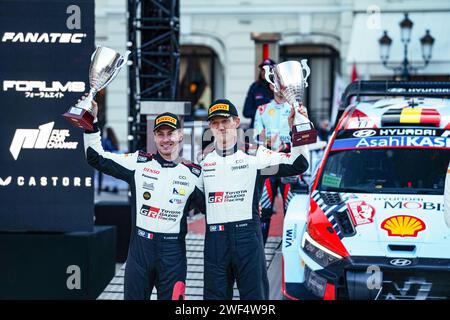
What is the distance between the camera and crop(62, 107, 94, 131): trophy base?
5625 mm

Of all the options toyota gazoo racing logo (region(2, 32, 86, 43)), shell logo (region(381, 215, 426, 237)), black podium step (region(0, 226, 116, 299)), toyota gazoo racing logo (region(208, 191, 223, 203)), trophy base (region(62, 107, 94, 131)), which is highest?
toyota gazoo racing logo (region(2, 32, 86, 43))

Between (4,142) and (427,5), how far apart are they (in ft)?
58.9

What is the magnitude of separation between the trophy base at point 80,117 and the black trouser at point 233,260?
1.05m

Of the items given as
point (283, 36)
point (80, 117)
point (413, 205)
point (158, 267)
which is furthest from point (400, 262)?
point (283, 36)

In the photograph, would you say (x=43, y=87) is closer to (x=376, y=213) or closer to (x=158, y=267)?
(x=158, y=267)

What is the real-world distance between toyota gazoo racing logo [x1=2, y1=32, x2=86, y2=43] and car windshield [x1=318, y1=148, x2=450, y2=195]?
262cm

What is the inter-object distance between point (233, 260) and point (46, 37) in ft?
11.3

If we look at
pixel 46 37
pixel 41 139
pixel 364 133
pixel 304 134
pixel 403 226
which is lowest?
pixel 403 226

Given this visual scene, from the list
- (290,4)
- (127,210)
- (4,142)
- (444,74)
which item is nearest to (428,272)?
(4,142)

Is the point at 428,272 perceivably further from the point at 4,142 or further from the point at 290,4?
the point at 290,4

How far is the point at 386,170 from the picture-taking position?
7375 mm

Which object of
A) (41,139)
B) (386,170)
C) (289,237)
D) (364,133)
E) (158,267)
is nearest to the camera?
(158,267)

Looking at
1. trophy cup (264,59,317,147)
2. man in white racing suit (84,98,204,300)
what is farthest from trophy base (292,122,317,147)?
man in white racing suit (84,98,204,300)

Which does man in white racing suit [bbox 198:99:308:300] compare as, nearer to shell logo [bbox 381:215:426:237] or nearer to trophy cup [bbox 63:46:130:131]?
trophy cup [bbox 63:46:130:131]
